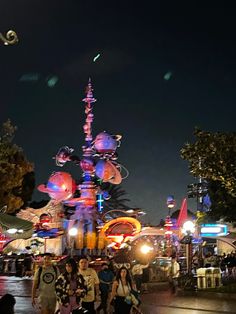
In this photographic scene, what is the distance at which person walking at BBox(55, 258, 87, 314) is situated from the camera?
8406 millimetres

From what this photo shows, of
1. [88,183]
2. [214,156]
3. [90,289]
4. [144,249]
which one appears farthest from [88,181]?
[90,289]

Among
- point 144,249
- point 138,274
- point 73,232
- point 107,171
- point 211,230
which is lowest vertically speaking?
point 138,274

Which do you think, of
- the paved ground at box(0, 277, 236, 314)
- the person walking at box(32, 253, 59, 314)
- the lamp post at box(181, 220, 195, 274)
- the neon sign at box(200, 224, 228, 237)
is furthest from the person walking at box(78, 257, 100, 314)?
the neon sign at box(200, 224, 228, 237)

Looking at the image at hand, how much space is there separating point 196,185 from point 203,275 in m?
50.7

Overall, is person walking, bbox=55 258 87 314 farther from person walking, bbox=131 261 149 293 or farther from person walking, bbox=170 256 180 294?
person walking, bbox=170 256 180 294

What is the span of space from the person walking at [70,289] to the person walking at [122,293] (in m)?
0.52

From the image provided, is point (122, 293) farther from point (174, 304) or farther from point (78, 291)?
point (174, 304)

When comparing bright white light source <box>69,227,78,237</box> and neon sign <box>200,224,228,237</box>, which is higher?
bright white light source <box>69,227,78,237</box>

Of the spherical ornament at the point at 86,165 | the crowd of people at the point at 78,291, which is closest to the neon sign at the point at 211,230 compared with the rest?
the spherical ornament at the point at 86,165

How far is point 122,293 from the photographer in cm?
862

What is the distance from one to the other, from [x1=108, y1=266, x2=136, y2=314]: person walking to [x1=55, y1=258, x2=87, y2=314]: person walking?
52 centimetres

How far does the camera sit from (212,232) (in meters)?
25.4

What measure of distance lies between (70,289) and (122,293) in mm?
863

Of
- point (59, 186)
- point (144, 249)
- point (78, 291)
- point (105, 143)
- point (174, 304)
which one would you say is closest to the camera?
point (78, 291)
